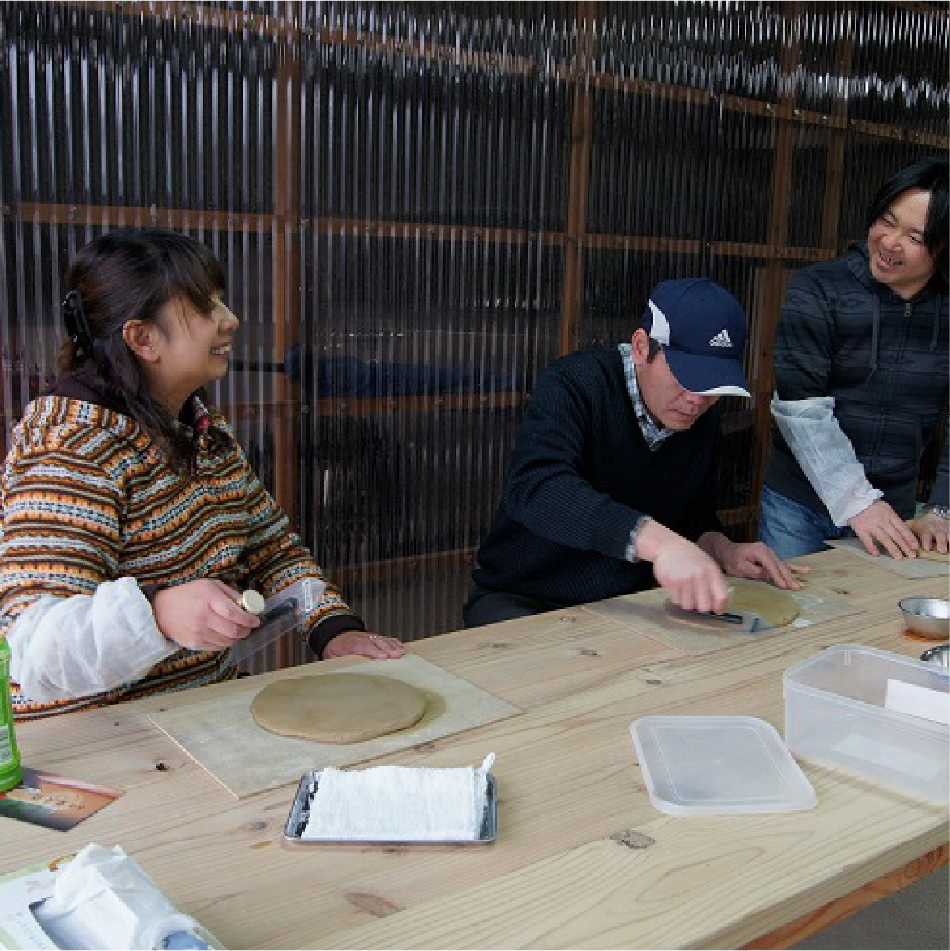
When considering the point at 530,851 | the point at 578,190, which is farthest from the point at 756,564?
the point at 578,190

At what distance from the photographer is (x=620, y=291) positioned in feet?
10.1

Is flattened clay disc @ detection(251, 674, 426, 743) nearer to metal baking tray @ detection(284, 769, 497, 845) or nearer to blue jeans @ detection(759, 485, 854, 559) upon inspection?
metal baking tray @ detection(284, 769, 497, 845)

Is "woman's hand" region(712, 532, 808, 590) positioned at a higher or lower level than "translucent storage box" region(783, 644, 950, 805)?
lower

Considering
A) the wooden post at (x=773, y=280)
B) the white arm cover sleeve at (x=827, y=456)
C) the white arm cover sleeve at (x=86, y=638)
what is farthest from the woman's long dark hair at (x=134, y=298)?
the wooden post at (x=773, y=280)

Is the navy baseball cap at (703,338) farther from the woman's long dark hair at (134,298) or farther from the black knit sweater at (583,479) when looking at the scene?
the woman's long dark hair at (134,298)

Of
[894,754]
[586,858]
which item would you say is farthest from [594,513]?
[586,858]

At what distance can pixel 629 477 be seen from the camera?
6.43 ft

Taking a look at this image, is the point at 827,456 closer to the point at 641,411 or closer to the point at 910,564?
the point at 910,564

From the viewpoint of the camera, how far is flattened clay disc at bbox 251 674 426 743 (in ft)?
3.77

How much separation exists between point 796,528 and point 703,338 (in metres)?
0.89

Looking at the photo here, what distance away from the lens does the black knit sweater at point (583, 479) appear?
1743mm

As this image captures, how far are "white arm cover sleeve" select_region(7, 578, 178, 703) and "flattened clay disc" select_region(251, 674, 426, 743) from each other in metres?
0.15

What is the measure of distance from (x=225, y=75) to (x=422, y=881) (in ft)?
6.53

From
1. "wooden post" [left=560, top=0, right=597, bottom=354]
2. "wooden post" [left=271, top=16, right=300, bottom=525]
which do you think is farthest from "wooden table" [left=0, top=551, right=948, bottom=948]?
"wooden post" [left=560, top=0, right=597, bottom=354]
